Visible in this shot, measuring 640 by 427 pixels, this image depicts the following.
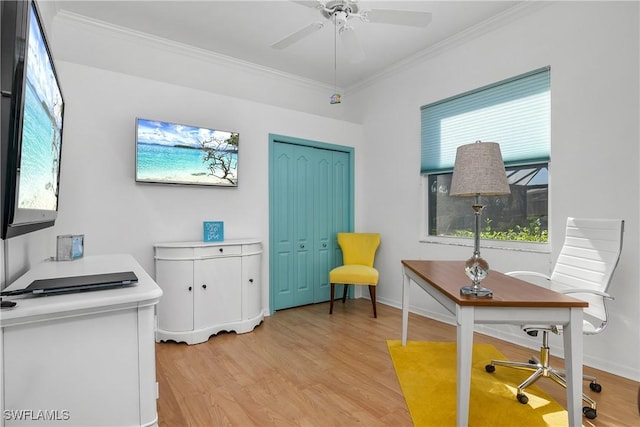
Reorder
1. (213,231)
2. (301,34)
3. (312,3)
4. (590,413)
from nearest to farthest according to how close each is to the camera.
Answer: (590,413)
(312,3)
(301,34)
(213,231)

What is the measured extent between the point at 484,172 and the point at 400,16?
52.0 inches

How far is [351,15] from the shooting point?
102 inches

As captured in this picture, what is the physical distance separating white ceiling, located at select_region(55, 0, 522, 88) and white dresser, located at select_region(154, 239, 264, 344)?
6.95ft

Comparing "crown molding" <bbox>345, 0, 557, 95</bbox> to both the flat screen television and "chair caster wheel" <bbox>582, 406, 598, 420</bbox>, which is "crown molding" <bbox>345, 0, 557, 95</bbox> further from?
the flat screen television

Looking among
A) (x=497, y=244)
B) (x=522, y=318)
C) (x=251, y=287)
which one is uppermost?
(x=497, y=244)

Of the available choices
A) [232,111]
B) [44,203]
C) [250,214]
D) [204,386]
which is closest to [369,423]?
[204,386]

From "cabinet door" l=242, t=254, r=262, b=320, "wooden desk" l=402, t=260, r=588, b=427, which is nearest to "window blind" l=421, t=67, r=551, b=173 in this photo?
"wooden desk" l=402, t=260, r=588, b=427

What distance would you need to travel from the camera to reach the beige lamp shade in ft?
5.82

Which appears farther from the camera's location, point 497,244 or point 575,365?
point 497,244

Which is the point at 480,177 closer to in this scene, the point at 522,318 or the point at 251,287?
the point at 522,318

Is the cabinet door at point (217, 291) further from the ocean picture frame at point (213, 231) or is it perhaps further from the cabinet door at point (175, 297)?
the ocean picture frame at point (213, 231)

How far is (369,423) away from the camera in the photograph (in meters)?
1.84

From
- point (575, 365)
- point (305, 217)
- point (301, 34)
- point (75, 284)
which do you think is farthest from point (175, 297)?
point (575, 365)

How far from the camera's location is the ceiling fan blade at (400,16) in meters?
2.27
